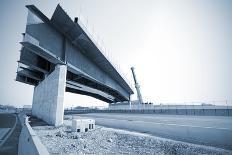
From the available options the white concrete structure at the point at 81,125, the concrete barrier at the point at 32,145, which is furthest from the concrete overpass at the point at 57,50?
the concrete barrier at the point at 32,145

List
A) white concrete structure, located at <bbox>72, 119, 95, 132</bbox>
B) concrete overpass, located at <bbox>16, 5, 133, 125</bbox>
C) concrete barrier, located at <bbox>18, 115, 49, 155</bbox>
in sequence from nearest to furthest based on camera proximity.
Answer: concrete barrier, located at <bbox>18, 115, 49, 155</bbox>, white concrete structure, located at <bbox>72, 119, 95, 132</bbox>, concrete overpass, located at <bbox>16, 5, 133, 125</bbox>

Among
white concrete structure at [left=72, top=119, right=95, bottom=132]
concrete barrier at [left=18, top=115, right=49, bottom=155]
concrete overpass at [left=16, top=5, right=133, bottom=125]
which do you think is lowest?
white concrete structure at [left=72, top=119, right=95, bottom=132]

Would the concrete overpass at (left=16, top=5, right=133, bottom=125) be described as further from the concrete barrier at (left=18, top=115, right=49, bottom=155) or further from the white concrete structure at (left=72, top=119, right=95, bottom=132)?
the concrete barrier at (left=18, top=115, right=49, bottom=155)

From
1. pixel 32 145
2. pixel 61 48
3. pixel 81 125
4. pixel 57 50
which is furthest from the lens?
pixel 61 48

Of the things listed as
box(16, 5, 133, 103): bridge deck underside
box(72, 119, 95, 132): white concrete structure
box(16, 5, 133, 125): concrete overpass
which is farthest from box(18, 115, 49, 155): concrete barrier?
box(16, 5, 133, 103): bridge deck underside

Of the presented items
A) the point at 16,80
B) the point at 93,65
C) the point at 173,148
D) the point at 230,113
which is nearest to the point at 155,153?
the point at 173,148

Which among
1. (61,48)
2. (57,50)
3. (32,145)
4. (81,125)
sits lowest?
(81,125)

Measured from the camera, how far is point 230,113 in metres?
24.3

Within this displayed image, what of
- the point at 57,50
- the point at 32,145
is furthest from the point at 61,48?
the point at 32,145

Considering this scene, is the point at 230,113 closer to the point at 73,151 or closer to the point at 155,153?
the point at 155,153

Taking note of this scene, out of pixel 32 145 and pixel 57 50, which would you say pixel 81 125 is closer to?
pixel 32 145

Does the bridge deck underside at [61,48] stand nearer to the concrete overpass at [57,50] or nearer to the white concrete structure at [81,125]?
the concrete overpass at [57,50]

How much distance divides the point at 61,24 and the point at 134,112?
1052 inches

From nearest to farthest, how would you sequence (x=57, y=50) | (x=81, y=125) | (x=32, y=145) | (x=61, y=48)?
1. (x=32, y=145)
2. (x=81, y=125)
3. (x=57, y=50)
4. (x=61, y=48)
